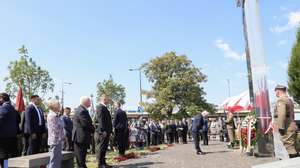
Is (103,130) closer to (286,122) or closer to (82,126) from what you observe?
(82,126)

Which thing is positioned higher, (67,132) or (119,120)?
(119,120)

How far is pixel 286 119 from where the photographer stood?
8969mm

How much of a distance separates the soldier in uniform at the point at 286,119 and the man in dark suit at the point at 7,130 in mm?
6196

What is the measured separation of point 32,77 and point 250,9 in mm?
28827

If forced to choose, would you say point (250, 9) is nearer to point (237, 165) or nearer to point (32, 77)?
point (237, 165)

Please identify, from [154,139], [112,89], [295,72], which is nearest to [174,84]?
[112,89]

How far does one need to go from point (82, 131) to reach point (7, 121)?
1816 mm

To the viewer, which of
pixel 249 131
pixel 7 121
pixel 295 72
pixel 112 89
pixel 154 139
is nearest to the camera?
pixel 7 121

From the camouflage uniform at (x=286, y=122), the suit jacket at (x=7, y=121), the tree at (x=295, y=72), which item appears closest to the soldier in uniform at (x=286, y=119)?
the camouflage uniform at (x=286, y=122)

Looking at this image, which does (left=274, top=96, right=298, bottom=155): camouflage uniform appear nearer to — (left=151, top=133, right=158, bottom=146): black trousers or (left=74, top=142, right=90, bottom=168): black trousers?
(left=74, top=142, right=90, bottom=168): black trousers

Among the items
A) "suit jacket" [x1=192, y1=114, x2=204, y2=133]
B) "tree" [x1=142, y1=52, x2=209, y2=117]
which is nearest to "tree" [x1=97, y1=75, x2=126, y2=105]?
"tree" [x1=142, y1=52, x2=209, y2=117]

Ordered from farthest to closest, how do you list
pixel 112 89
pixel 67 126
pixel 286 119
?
pixel 112 89 → pixel 67 126 → pixel 286 119

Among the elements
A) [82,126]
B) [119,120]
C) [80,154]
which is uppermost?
[119,120]

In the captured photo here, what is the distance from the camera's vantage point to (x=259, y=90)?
12.4m
